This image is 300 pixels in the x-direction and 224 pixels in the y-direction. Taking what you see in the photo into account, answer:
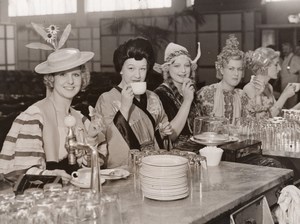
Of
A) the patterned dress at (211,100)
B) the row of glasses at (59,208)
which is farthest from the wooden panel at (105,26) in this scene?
the row of glasses at (59,208)

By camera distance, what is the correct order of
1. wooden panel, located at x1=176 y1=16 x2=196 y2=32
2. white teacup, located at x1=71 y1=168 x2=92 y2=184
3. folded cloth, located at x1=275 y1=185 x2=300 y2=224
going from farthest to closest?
wooden panel, located at x1=176 y1=16 x2=196 y2=32 → folded cloth, located at x1=275 y1=185 x2=300 y2=224 → white teacup, located at x1=71 y1=168 x2=92 y2=184

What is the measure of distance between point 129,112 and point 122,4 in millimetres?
1192

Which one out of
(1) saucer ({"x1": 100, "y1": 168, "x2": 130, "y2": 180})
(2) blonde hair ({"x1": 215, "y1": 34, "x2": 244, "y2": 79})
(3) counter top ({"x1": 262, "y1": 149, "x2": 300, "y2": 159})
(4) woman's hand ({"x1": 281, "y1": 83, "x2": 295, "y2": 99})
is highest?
(2) blonde hair ({"x1": 215, "y1": 34, "x2": 244, "y2": 79})

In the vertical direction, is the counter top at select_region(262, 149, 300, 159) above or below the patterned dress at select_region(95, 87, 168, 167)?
below

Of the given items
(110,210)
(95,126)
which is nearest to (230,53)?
(95,126)

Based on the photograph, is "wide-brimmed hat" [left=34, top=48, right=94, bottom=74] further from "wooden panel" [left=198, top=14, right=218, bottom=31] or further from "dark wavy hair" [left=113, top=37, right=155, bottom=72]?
"wooden panel" [left=198, top=14, right=218, bottom=31]

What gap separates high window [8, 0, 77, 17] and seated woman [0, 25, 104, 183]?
505mm

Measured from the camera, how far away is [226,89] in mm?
4762

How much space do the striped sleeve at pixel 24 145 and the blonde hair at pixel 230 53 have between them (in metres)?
2.38

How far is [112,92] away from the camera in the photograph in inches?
139

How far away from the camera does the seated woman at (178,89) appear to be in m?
4.14

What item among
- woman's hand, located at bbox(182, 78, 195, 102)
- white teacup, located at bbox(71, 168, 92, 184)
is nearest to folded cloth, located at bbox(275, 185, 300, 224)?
white teacup, located at bbox(71, 168, 92, 184)

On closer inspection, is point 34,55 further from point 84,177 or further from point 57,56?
point 84,177

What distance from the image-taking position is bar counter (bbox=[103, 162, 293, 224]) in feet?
6.51
